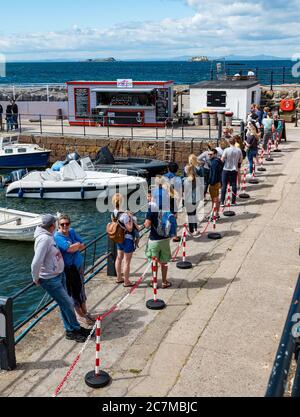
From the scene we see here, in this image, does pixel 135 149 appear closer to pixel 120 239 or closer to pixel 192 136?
pixel 192 136

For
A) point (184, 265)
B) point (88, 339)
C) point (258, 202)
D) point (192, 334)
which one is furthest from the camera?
point (258, 202)

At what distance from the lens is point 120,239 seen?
916cm

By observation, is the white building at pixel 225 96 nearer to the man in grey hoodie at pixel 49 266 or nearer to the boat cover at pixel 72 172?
the boat cover at pixel 72 172

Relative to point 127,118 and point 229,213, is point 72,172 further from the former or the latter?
point 229,213

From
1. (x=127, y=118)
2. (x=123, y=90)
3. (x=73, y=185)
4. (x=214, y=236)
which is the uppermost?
(x=123, y=90)

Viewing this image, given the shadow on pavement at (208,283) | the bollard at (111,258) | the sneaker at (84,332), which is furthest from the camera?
the bollard at (111,258)

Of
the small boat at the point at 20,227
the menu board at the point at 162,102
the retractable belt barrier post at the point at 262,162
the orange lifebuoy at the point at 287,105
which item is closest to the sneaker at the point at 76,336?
the small boat at the point at 20,227

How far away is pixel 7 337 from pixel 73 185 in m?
17.4

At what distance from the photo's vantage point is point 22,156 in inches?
1187

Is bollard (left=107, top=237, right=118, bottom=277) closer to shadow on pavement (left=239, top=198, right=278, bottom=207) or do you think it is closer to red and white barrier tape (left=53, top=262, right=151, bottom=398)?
red and white barrier tape (left=53, top=262, right=151, bottom=398)

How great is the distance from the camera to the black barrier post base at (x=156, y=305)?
8570 millimetres

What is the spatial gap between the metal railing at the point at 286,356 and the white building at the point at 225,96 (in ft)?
92.6

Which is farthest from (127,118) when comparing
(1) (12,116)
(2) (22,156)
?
(1) (12,116)
